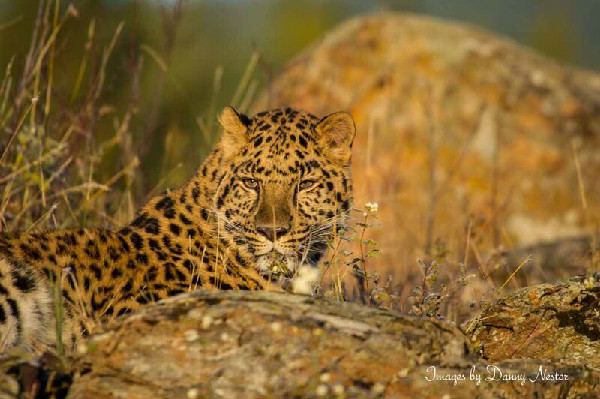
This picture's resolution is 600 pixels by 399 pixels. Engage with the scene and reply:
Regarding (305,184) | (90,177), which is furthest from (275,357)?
(90,177)

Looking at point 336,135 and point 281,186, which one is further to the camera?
point 336,135

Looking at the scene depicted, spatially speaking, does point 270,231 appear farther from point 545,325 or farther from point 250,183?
point 545,325

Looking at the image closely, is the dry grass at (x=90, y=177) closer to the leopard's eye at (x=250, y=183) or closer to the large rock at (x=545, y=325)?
the large rock at (x=545, y=325)

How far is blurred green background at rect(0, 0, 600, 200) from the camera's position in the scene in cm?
1073

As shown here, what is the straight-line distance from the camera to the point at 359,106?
55.8ft

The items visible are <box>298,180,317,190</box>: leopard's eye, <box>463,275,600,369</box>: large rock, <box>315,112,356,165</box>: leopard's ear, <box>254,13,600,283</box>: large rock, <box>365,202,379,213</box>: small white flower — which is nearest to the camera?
<box>463,275,600,369</box>: large rock

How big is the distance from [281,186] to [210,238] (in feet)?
2.25

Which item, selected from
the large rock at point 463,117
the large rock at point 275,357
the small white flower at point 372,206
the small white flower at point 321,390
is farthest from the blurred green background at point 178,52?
the small white flower at point 321,390

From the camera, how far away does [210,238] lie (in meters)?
7.45

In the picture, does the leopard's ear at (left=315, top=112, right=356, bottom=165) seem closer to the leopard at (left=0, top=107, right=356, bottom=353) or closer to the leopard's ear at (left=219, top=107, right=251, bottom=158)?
the leopard at (left=0, top=107, right=356, bottom=353)

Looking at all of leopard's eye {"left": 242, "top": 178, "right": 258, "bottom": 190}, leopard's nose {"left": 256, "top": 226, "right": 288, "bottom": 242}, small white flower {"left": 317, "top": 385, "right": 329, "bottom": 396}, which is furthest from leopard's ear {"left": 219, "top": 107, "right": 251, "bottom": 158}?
small white flower {"left": 317, "top": 385, "right": 329, "bottom": 396}

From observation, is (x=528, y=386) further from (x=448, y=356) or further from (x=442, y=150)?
(x=442, y=150)

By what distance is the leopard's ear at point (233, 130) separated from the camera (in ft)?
25.3

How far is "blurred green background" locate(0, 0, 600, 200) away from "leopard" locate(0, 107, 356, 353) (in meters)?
1.17
